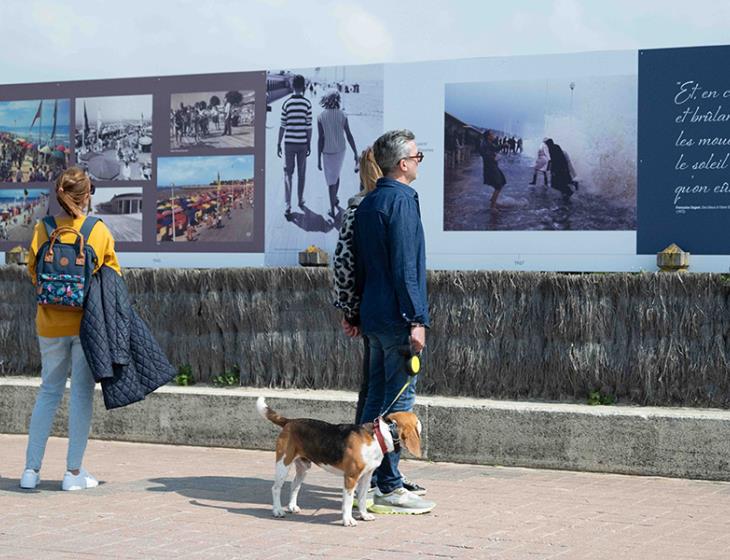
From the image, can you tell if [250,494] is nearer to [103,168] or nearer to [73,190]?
[73,190]

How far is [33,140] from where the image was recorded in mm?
11352

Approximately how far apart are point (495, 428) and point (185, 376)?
2837 millimetres

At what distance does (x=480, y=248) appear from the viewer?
31.7ft

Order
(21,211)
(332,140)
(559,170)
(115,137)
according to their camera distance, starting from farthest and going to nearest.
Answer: (21,211) < (115,137) < (332,140) < (559,170)

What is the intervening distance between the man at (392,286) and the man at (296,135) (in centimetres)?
336

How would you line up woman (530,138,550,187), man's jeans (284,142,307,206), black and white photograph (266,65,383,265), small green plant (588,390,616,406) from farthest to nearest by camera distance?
man's jeans (284,142,307,206), black and white photograph (266,65,383,265), woman (530,138,550,187), small green plant (588,390,616,406)

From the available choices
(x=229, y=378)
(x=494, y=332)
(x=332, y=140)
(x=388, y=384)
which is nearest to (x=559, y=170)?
(x=494, y=332)

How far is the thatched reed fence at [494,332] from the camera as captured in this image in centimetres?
859

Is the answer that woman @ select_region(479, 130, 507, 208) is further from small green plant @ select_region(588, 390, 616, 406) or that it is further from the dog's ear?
the dog's ear

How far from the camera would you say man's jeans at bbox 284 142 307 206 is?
33.4ft

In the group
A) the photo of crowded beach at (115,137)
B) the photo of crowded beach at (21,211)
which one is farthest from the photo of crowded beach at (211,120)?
the photo of crowded beach at (21,211)

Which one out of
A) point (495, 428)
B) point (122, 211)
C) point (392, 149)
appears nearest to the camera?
point (392, 149)

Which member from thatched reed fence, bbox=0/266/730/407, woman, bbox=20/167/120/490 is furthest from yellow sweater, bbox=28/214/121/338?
thatched reed fence, bbox=0/266/730/407

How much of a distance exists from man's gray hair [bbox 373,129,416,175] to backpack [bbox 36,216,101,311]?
1.89 meters
